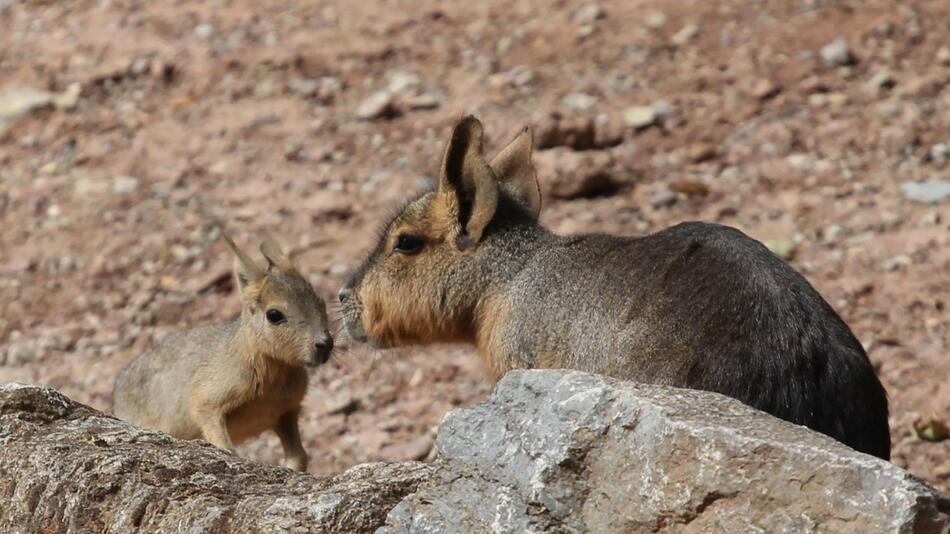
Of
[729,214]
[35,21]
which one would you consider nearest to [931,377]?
[729,214]

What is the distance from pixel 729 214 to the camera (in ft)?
28.0

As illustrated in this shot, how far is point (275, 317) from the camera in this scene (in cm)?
665

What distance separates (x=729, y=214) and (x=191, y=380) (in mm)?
3331

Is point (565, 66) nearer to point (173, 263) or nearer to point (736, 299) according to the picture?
point (173, 263)

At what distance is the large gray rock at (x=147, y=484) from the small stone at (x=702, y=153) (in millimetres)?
5376

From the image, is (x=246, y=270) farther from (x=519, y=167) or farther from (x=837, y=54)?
(x=837, y=54)

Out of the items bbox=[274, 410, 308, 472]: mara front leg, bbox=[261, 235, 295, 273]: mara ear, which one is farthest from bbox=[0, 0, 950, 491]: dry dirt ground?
bbox=[261, 235, 295, 273]: mara ear

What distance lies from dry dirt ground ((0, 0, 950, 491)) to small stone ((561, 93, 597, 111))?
2 cm

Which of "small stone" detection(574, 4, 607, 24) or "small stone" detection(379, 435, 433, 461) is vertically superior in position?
"small stone" detection(574, 4, 607, 24)

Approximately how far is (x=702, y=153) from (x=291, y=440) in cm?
361

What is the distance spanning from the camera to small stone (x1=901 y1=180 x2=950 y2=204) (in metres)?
8.27

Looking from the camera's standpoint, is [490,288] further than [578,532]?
Yes

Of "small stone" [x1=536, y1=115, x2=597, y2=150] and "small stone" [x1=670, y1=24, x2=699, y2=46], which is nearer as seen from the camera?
"small stone" [x1=536, y1=115, x2=597, y2=150]

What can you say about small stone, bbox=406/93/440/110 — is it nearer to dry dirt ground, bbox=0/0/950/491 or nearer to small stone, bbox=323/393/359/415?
dry dirt ground, bbox=0/0/950/491
